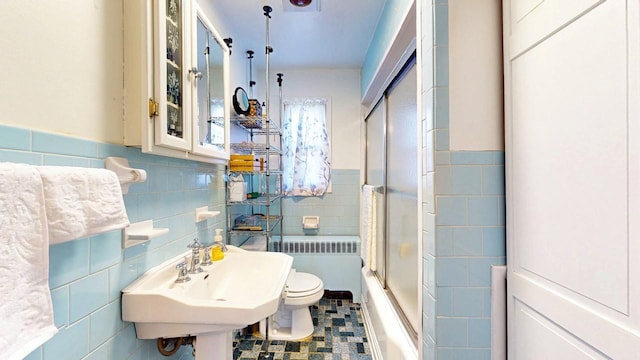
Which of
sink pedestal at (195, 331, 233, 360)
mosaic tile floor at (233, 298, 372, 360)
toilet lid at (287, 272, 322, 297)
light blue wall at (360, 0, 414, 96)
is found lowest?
mosaic tile floor at (233, 298, 372, 360)

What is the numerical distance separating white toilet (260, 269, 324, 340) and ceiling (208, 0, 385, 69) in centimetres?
181

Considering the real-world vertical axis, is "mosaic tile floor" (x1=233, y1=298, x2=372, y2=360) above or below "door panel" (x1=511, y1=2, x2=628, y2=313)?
below

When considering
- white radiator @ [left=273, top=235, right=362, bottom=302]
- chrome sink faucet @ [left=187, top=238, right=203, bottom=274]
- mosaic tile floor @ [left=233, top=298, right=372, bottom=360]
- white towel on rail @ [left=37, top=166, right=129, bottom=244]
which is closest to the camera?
white towel on rail @ [left=37, top=166, right=129, bottom=244]

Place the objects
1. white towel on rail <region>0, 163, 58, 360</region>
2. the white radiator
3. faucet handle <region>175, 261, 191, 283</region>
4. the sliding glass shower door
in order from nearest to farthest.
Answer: white towel on rail <region>0, 163, 58, 360</region>
faucet handle <region>175, 261, 191, 283</region>
the sliding glass shower door
the white radiator

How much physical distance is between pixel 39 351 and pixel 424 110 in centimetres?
123

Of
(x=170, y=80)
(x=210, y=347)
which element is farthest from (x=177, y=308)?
(x=170, y=80)

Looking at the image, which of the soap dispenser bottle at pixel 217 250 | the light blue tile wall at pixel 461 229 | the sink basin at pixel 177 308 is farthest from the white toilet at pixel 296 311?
the light blue tile wall at pixel 461 229

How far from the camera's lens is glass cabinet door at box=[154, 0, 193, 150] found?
36.8 inches

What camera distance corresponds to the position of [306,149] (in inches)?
109

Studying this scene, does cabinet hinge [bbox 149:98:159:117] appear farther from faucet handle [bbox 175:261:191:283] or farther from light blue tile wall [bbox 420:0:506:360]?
light blue tile wall [bbox 420:0:506:360]

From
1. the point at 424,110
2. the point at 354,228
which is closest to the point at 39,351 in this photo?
the point at 424,110

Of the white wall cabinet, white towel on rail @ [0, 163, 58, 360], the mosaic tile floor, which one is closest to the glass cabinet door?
the white wall cabinet

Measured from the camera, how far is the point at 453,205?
0.88m

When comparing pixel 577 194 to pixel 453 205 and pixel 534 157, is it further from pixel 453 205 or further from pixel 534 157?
pixel 453 205
